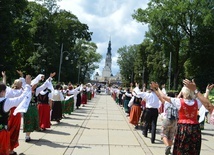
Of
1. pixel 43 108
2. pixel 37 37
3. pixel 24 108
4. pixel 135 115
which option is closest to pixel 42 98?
pixel 43 108

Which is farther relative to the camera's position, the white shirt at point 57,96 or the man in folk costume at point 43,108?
the white shirt at point 57,96

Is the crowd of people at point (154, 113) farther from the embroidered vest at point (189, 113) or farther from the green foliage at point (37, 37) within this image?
the green foliage at point (37, 37)

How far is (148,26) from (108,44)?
397 feet

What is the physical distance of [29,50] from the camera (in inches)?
1671

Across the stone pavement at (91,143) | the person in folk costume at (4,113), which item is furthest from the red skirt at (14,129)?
the person in folk costume at (4,113)

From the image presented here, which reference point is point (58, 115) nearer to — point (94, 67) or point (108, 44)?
point (94, 67)

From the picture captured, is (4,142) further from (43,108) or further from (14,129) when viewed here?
(43,108)

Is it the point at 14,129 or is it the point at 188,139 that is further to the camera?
the point at 14,129

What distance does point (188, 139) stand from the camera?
605cm

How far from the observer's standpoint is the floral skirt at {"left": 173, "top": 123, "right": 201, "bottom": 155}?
19.9ft

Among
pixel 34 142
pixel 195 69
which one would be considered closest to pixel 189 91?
pixel 34 142

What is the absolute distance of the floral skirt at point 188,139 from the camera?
6051mm

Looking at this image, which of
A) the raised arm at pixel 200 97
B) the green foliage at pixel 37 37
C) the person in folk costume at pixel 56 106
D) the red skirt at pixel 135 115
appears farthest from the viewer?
the green foliage at pixel 37 37

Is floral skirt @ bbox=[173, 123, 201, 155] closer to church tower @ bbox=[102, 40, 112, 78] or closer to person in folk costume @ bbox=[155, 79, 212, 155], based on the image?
person in folk costume @ bbox=[155, 79, 212, 155]
